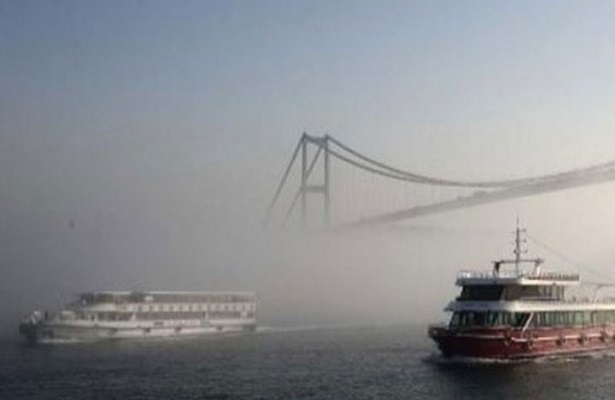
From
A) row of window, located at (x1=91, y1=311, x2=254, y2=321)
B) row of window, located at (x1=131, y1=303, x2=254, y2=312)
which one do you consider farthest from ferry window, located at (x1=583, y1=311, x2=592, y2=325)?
row of window, located at (x1=131, y1=303, x2=254, y2=312)

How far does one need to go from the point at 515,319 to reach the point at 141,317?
43.4 m

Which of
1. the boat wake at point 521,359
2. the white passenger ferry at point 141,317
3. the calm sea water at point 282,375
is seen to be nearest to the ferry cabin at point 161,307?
the white passenger ferry at point 141,317

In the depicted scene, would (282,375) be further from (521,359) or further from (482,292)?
(521,359)

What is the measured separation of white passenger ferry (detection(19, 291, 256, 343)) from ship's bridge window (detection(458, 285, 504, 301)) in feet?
127

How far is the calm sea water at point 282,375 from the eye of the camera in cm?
4697

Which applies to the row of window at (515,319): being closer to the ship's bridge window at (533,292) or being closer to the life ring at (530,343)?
the life ring at (530,343)

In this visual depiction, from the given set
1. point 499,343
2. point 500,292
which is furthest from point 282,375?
point 500,292

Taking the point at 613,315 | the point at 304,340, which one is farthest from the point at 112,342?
the point at 613,315

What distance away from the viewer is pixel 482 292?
198 ft

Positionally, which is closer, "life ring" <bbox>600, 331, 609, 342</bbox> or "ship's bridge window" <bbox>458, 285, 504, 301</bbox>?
"ship's bridge window" <bbox>458, 285, 504, 301</bbox>

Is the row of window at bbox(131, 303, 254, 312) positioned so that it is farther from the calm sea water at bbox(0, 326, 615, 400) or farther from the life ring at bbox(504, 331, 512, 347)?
the life ring at bbox(504, 331, 512, 347)

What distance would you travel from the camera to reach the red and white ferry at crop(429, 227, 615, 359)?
190 ft

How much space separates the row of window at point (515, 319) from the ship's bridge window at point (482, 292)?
4.40 ft

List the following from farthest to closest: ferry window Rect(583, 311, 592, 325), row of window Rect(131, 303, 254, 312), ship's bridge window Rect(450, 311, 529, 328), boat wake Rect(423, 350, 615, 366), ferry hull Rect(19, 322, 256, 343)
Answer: row of window Rect(131, 303, 254, 312), ferry hull Rect(19, 322, 256, 343), ferry window Rect(583, 311, 592, 325), ship's bridge window Rect(450, 311, 529, 328), boat wake Rect(423, 350, 615, 366)
